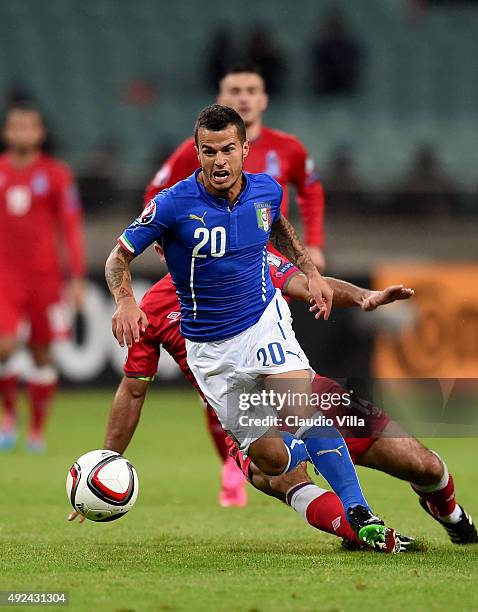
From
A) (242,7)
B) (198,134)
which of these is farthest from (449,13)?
(198,134)

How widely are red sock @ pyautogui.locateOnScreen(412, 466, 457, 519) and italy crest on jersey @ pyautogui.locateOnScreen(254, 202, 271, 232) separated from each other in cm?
138

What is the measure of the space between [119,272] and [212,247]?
0.43 meters

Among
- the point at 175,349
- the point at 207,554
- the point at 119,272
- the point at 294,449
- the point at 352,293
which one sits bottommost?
the point at 207,554

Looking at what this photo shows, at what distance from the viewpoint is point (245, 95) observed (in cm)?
757

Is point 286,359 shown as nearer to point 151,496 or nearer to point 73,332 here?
point 151,496

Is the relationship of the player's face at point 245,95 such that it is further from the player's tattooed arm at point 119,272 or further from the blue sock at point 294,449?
the blue sock at point 294,449

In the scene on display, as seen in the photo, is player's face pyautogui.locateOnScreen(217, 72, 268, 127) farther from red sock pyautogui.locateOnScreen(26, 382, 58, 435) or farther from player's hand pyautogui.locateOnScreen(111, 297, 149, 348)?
Result: red sock pyautogui.locateOnScreen(26, 382, 58, 435)

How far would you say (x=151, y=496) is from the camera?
7.77 metres

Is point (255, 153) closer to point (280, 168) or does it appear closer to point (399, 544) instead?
point (280, 168)

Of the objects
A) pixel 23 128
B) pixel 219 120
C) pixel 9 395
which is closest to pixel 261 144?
pixel 219 120

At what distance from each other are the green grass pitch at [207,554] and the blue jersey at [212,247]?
1.02 metres

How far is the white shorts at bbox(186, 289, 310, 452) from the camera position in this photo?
18.0 feet

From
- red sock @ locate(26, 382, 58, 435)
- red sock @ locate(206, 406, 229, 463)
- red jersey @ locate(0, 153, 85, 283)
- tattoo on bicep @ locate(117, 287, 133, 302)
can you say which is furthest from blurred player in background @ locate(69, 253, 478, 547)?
red jersey @ locate(0, 153, 85, 283)

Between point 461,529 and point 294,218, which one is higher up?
point 461,529
